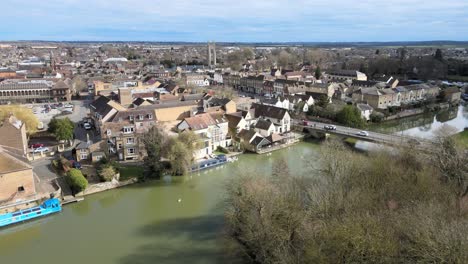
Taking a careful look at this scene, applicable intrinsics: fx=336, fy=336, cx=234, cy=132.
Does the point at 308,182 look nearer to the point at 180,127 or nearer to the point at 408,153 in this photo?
the point at 408,153

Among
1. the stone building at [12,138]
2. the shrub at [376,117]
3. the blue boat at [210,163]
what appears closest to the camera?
the stone building at [12,138]

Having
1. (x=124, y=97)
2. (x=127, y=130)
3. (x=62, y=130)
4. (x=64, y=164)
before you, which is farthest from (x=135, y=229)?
(x=124, y=97)

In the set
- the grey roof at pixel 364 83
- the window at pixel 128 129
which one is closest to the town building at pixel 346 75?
the grey roof at pixel 364 83

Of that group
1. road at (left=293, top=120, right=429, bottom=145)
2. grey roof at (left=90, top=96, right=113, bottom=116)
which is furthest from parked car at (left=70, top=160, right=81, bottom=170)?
road at (left=293, top=120, right=429, bottom=145)

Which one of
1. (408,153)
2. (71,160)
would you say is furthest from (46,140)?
(408,153)

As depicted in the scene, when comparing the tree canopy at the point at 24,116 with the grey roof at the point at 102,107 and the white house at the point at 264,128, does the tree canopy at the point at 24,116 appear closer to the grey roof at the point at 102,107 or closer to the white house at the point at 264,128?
the grey roof at the point at 102,107

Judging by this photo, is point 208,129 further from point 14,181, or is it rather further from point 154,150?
point 14,181
